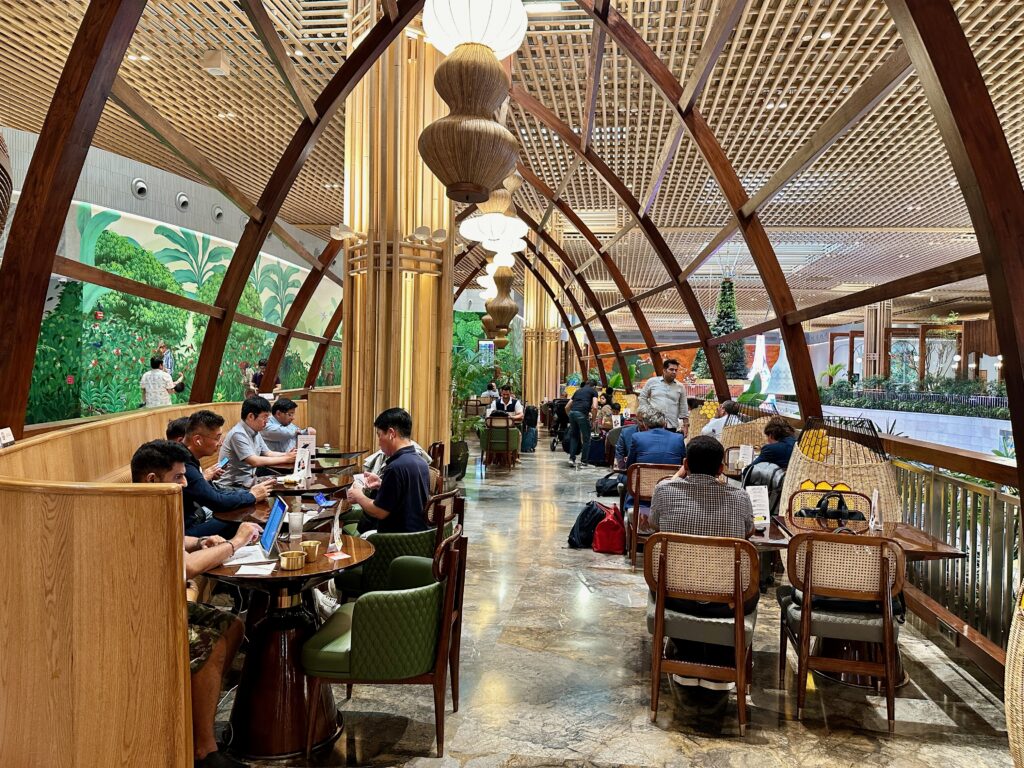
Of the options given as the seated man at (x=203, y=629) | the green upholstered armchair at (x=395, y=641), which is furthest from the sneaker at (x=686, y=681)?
the seated man at (x=203, y=629)

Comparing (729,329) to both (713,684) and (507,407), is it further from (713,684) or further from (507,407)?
(713,684)

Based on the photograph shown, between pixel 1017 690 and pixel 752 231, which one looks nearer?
pixel 1017 690

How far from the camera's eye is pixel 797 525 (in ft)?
12.6

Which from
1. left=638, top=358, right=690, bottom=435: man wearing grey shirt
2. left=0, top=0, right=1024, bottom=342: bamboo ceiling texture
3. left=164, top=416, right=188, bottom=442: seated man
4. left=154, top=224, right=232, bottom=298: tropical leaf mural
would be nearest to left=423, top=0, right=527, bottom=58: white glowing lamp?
left=0, top=0, right=1024, bottom=342: bamboo ceiling texture

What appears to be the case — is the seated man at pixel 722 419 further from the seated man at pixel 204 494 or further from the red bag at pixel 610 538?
the seated man at pixel 204 494

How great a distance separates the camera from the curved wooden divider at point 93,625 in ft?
6.48

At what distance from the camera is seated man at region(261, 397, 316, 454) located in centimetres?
646

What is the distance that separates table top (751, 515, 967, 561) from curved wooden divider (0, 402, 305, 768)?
2.71 meters

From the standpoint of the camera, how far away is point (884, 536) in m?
3.46

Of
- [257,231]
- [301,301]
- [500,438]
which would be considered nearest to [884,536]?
[257,231]

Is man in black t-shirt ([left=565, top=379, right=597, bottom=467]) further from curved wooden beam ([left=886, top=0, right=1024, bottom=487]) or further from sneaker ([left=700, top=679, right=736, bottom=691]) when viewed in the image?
curved wooden beam ([left=886, top=0, right=1024, bottom=487])

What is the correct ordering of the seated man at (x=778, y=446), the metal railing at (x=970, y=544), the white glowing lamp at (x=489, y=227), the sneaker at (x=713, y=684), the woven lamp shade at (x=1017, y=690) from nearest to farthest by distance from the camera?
the woven lamp shade at (x=1017, y=690) < the sneaker at (x=713, y=684) < the metal railing at (x=970, y=544) < the seated man at (x=778, y=446) < the white glowing lamp at (x=489, y=227)

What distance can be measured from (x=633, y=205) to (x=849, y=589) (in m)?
5.63

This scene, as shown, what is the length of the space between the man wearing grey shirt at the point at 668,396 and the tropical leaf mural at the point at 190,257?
22.7ft
